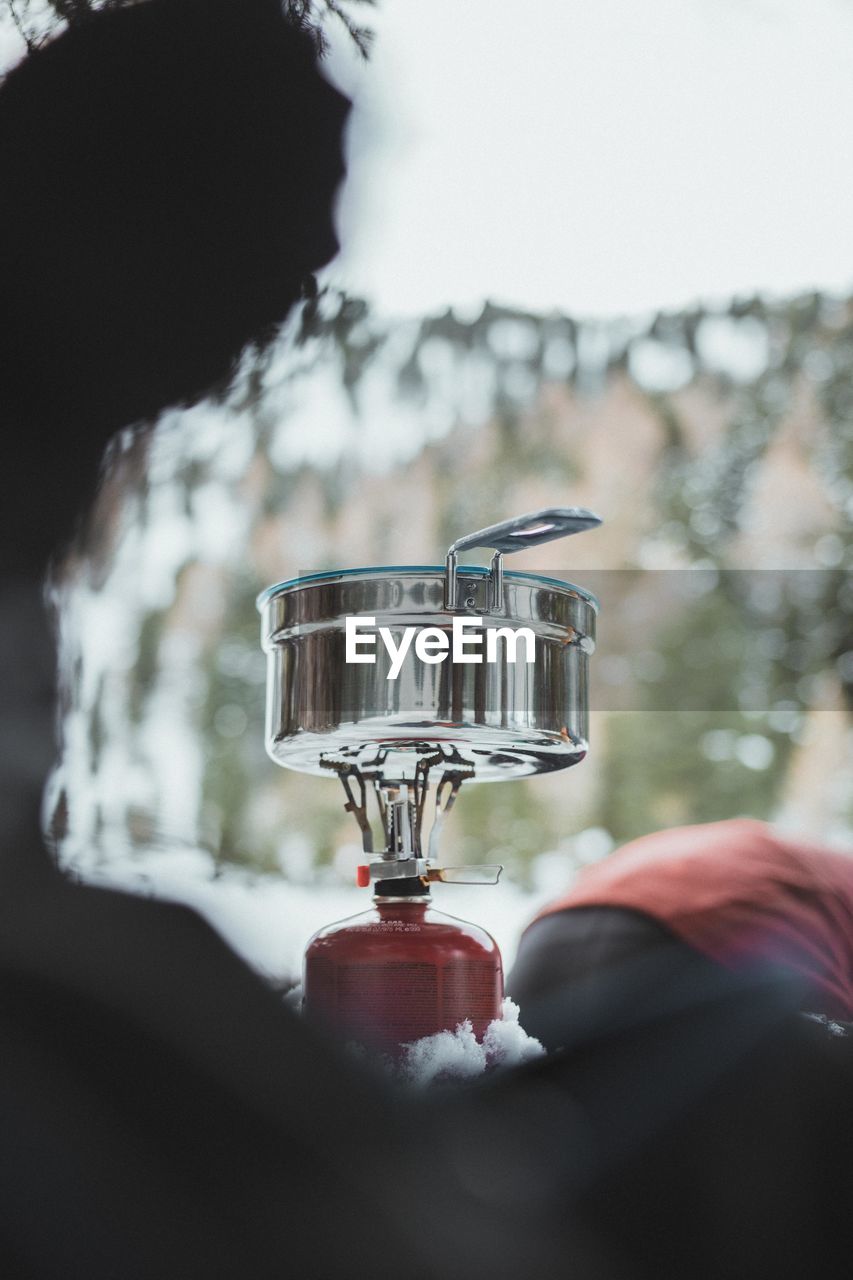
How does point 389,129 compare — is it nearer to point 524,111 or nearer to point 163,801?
point 524,111

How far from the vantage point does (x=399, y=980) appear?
0.77 m

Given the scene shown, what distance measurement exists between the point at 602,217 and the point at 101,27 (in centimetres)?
153

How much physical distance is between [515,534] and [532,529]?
0.5 inches

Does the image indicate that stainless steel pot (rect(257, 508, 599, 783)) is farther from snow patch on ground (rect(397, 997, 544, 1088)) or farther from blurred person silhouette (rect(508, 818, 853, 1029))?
blurred person silhouette (rect(508, 818, 853, 1029))

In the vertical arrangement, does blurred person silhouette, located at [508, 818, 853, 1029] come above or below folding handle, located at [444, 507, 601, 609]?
below

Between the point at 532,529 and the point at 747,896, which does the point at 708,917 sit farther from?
the point at 532,529

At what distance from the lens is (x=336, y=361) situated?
2184mm

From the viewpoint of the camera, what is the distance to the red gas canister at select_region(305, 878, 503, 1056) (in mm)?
765

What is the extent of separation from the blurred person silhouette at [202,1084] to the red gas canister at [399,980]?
0.03 m

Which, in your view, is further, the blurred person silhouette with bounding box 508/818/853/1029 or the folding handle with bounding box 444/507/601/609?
the blurred person silhouette with bounding box 508/818/853/1029

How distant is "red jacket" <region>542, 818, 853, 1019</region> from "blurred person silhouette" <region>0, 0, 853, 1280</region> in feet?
0.29

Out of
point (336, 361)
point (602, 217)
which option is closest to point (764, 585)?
point (602, 217)

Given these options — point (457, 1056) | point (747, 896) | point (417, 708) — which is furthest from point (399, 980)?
point (747, 896)

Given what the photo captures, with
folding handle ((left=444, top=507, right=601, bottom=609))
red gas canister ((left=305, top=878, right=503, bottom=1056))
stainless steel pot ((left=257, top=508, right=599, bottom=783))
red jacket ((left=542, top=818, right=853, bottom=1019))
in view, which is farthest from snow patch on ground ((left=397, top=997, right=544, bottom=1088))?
red jacket ((left=542, top=818, right=853, bottom=1019))
